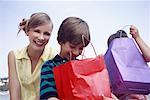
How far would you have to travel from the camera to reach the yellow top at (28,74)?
42.6 inches

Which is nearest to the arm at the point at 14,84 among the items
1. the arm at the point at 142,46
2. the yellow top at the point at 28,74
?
the yellow top at the point at 28,74

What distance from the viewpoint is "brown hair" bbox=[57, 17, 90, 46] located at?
90cm

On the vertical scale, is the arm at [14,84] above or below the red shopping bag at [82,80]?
below

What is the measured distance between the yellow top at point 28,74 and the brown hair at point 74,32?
0.65 ft

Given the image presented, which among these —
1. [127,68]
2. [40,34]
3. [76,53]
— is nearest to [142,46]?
[127,68]

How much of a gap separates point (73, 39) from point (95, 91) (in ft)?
0.66

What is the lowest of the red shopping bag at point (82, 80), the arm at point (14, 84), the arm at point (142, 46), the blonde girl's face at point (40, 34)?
the arm at point (14, 84)

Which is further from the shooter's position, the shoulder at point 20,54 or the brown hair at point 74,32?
the shoulder at point 20,54

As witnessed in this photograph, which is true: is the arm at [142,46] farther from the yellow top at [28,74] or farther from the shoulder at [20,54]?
the shoulder at [20,54]

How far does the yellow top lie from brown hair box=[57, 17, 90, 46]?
0.65 ft

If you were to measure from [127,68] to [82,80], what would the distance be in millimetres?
229

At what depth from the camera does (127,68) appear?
3.17ft

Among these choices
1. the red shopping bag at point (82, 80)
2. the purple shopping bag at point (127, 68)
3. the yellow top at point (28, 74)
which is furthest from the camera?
the yellow top at point (28, 74)

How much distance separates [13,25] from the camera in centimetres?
240
